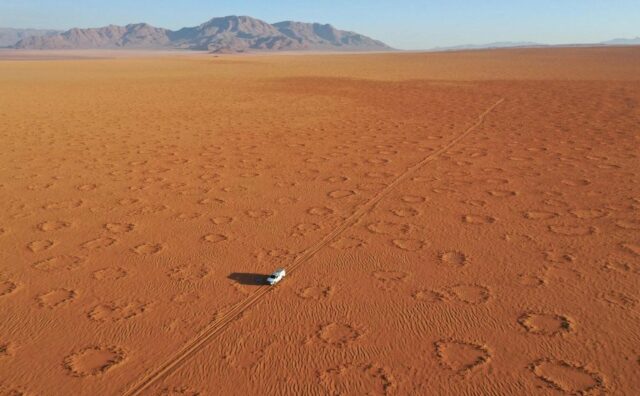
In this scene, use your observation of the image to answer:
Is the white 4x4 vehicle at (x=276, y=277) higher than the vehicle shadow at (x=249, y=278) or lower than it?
higher

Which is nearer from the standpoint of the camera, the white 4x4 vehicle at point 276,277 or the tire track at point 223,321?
the tire track at point 223,321

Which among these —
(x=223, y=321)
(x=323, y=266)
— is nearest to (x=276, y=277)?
(x=323, y=266)

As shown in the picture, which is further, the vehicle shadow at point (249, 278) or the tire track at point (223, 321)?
the vehicle shadow at point (249, 278)

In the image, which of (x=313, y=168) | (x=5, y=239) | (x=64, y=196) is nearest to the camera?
(x=5, y=239)

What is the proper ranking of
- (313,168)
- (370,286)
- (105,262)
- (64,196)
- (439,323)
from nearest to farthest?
(439,323)
(370,286)
(105,262)
(64,196)
(313,168)

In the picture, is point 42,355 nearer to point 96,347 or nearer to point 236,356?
point 96,347

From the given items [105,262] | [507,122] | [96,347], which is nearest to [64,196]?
[105,262]
